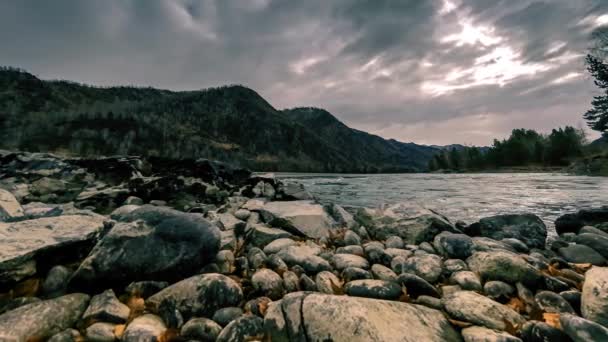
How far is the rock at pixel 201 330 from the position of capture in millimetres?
2405

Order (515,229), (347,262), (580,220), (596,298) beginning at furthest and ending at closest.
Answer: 1. (580,220)
2. (515,229)
3. (347,262)
4. (596,298)

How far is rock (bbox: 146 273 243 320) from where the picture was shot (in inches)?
109

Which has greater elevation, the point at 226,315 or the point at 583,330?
the point at 583,330

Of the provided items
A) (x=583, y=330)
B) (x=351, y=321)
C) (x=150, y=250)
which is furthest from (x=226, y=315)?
(x=583, y=330)

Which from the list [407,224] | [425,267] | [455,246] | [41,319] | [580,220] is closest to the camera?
[41,319]

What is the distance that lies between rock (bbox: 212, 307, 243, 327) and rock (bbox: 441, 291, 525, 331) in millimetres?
2422

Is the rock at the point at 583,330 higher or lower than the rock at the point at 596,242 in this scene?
higher

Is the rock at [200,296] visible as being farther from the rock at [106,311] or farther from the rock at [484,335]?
the rock at [484,335]

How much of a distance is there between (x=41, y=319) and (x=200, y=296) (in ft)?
4.74

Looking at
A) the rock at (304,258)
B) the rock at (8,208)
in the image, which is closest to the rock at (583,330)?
the rock at (304,258)

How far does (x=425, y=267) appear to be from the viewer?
375 centimetres

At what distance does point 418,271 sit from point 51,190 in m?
12.9

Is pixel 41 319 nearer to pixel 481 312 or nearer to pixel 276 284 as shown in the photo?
pixel 276 284

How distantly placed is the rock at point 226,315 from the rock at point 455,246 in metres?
3.97
